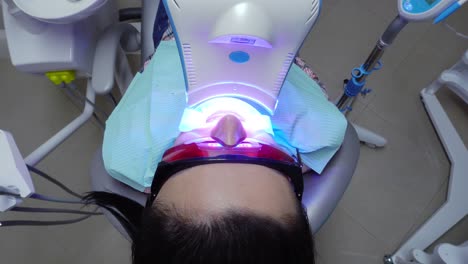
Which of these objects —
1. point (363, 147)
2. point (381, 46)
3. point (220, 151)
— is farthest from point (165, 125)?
point (363, 147)

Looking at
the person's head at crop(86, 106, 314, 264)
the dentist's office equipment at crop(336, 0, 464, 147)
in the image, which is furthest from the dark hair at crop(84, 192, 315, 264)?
the dentist's office equipment at crop(336, 0, 464, 147)

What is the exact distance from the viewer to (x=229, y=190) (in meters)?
0.48

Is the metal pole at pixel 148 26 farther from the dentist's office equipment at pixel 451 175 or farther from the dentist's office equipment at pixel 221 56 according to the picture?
the dentist's office equipment at pixel 451 175

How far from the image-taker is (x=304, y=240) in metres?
0.51

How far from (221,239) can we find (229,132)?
16 centimetres

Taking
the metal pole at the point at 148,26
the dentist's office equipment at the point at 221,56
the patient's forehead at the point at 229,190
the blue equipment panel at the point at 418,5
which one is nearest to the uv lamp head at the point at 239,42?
the dentist's office equipment at the point at 221,56

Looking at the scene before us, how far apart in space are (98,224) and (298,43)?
1217mm

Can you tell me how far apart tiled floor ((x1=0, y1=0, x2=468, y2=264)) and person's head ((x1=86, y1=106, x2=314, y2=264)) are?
924 millimetres

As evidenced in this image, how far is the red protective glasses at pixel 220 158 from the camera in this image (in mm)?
515

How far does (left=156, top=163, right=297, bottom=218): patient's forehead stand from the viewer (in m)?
0.47

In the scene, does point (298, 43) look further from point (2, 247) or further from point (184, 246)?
point (2, 247)

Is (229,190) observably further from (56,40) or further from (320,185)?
(56,40)

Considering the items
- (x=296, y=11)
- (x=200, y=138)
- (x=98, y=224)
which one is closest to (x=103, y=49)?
(x=200, y=138)

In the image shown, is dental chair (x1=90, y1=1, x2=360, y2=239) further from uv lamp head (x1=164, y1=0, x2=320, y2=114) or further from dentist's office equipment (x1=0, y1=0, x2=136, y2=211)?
uv lamp head (x1=164, y1=0, x2=320, y2=114)
